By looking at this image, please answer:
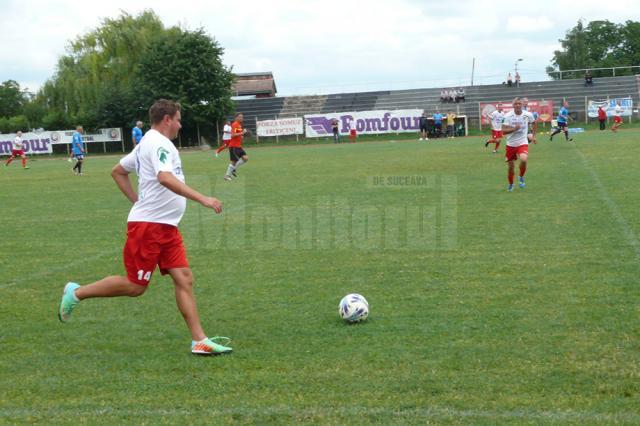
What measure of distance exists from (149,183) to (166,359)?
1346mm

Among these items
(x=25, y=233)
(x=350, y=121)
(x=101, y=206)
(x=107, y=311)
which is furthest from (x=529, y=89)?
(x=107, y=311)

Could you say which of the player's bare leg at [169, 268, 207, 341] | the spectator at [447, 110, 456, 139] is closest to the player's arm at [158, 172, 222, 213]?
the player's bare leg at [169, 268, 207, 341]

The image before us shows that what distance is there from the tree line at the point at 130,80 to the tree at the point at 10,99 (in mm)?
9116

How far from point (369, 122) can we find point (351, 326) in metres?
48.0

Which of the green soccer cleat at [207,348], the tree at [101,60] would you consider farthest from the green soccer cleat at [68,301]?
the tree at [101,60]

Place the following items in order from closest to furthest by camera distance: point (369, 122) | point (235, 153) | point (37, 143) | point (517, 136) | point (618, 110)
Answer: point (517, 136)
point (235, 153)
point (618, 110)
point (369, 122)
point (37, 143)

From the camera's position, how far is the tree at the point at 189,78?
180 ft

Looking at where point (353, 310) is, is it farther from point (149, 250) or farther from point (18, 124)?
point (18, 124)

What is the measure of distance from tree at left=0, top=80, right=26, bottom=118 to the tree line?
9116 millimetres

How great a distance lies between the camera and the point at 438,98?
2308 inches

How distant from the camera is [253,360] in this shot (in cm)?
564

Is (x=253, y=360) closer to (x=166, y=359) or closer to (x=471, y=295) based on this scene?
(x=166, y=359)

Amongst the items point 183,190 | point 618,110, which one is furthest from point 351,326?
point 618,110

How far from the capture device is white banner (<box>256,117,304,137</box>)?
54.7 metres
